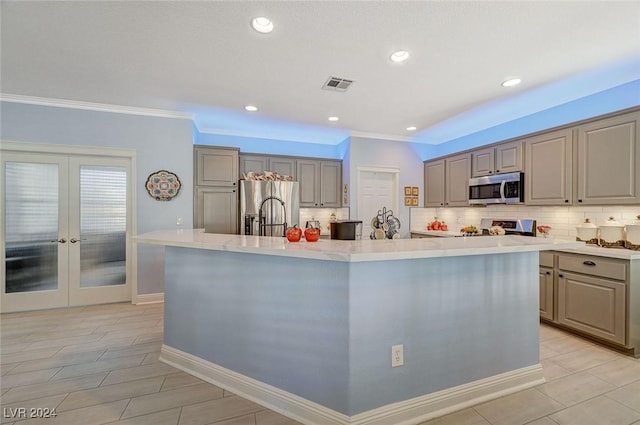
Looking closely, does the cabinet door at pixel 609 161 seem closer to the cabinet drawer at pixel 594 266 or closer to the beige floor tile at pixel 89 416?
the cabinet drawer at pixel 594 266

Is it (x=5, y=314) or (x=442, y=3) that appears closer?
(x=442, y=3)

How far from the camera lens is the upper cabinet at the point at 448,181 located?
452 cm

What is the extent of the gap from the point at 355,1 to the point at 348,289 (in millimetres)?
1832

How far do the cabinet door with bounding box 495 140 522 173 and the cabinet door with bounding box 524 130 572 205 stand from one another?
11 cm

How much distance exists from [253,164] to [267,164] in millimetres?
238

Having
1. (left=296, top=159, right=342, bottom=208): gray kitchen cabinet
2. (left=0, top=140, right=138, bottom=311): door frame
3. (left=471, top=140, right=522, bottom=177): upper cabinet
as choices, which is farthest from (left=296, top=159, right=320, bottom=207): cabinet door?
(left=471, top=140, right=522, bottom=177): upper cabinet

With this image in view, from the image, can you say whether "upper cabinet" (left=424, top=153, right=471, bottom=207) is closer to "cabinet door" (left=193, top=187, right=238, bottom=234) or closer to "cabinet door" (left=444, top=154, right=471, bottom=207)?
"cabinet door" (left=444, top=154, right=471, bottom=207)

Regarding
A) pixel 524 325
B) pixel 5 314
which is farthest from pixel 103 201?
pixel 524 325

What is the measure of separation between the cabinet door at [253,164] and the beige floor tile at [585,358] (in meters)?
4.38

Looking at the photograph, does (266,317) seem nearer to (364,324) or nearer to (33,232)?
(364,324)

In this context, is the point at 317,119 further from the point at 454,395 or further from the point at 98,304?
the point at 98,304

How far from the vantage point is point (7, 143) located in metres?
3.30

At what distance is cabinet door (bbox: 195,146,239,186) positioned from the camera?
4145 mm

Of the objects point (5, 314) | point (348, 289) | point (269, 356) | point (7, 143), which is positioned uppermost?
point (7, 143)
